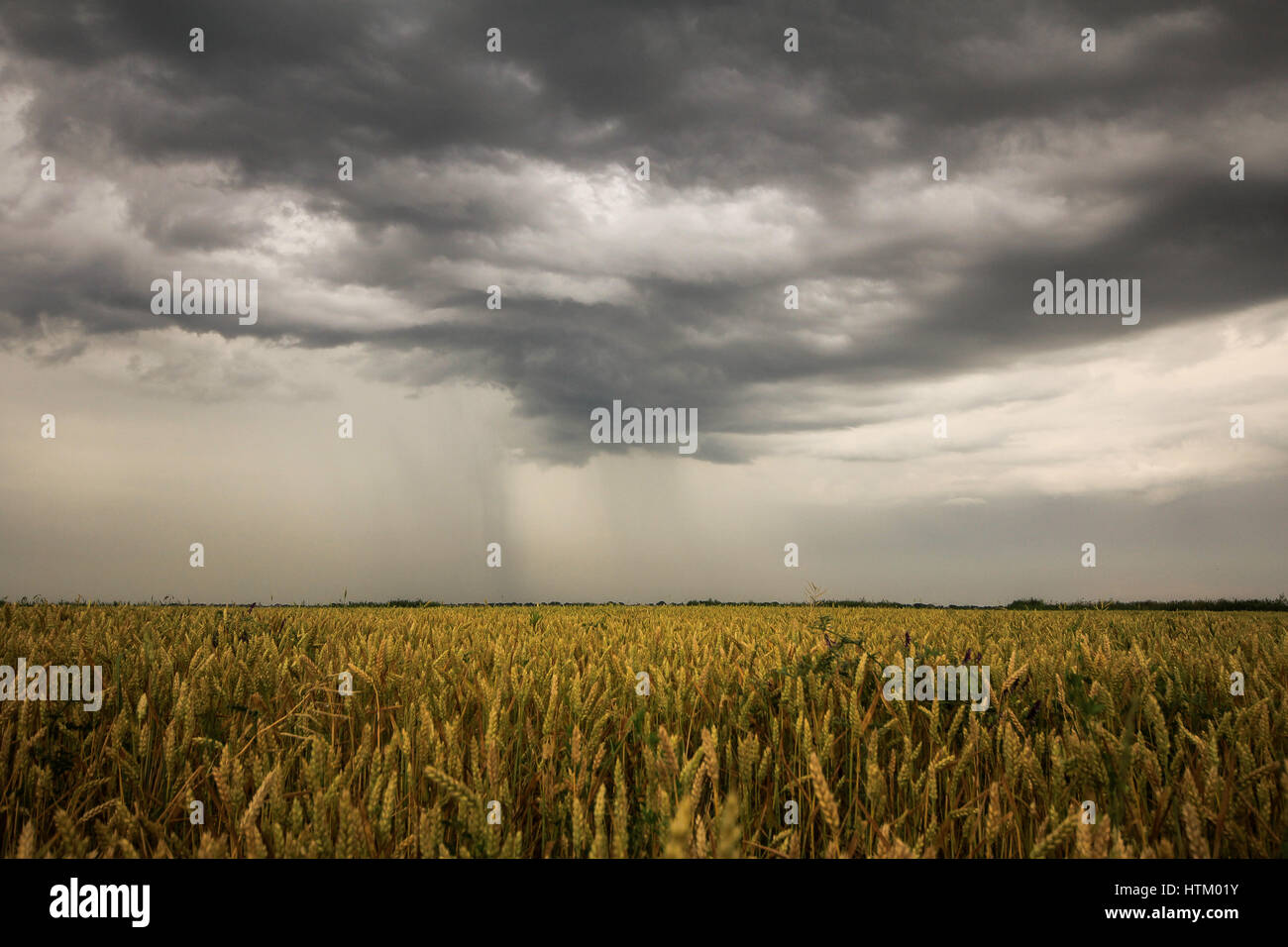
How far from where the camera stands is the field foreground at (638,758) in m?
1.88

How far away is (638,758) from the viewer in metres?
2.69

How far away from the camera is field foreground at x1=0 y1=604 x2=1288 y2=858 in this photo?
188 centimetres

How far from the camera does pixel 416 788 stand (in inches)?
94.6

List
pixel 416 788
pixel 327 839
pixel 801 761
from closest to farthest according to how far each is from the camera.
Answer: pixel 327 839 < pixel 416 788 < pixel 801 761

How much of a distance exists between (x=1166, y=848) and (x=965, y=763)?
0.74 m
